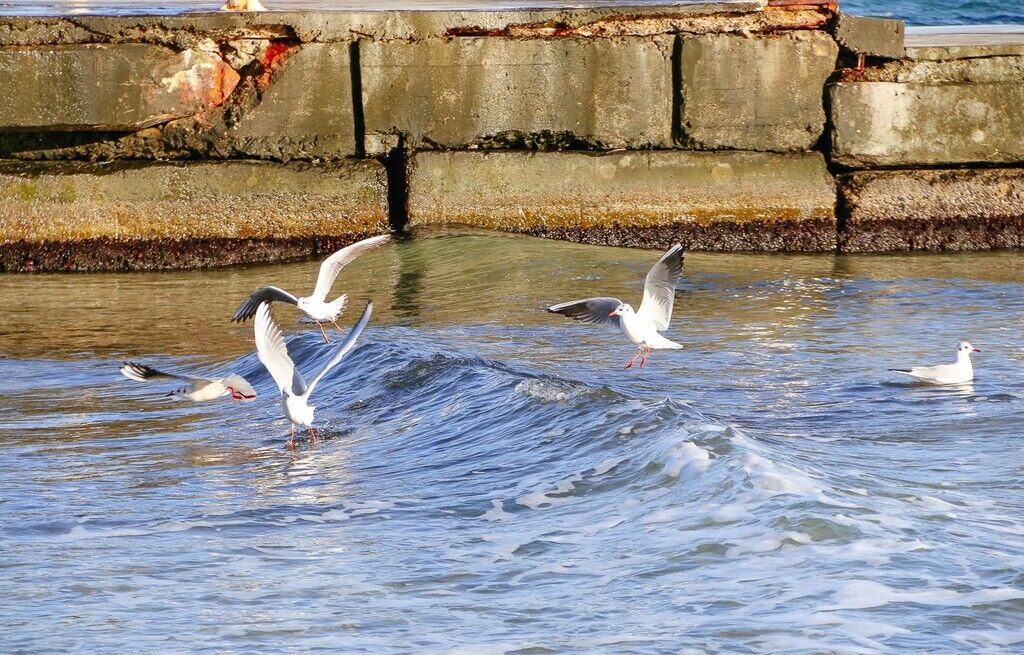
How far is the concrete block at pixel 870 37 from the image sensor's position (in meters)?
10.8

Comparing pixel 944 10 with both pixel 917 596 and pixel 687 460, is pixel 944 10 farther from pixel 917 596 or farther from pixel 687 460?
pixel 917 596

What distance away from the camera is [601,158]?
10820 millimetres

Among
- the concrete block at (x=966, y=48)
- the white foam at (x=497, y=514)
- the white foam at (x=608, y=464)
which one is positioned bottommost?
the white foam at (x=497, y=514)

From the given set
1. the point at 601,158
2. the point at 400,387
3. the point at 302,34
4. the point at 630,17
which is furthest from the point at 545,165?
the point at 400,387

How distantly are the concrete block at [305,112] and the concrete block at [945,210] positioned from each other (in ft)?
12.4

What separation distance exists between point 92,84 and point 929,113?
6025 millimetres

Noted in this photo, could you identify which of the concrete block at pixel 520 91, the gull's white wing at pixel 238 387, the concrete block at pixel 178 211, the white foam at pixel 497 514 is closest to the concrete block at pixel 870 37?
the concrete block at pixel 520 91

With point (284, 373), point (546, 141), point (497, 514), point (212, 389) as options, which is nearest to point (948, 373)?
point (497, 514)

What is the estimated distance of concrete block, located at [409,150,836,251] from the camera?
10828mm

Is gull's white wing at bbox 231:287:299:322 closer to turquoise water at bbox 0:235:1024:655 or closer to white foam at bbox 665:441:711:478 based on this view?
turquoise water at bbox 0:235:1024:655

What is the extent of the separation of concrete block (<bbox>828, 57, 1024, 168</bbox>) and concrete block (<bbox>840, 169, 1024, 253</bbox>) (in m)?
0.15

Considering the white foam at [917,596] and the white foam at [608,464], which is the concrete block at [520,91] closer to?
the white foam at [608,464]

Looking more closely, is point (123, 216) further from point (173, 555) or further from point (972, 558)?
point (972, 558)

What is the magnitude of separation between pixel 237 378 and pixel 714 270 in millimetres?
4375
